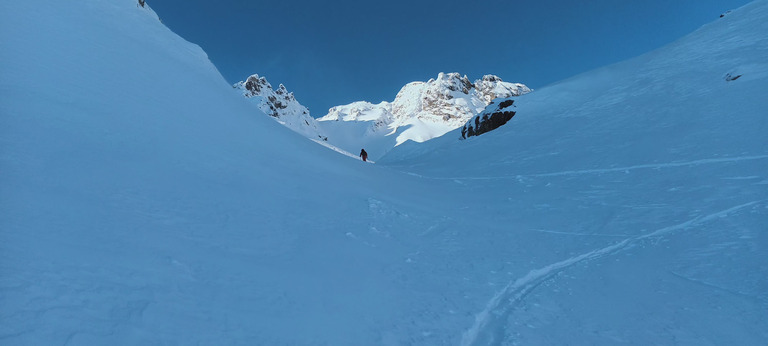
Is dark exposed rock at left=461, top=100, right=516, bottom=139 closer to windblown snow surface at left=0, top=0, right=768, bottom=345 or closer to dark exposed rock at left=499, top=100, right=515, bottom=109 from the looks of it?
dark exposed rock at left=499, top=100, right=515, bottom=109

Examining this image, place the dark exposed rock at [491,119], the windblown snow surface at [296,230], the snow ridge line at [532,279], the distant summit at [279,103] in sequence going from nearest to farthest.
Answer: the windblown snow surface at [296,230], the snow ridge line at [532,279], the dark exposed rock at [491,119], the distant summit at [279,103]

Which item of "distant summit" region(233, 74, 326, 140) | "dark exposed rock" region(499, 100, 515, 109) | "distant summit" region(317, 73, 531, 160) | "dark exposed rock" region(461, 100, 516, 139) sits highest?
"distant summit" region(233, 74, 326, 140)

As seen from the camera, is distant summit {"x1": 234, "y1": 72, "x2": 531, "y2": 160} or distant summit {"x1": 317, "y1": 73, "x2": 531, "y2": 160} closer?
distant summit {"x1": 317, "y1": 73, "x2": 531, "y2": 160}

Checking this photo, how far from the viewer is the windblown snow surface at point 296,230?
3.26 metres

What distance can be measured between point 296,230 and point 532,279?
11.4 feet

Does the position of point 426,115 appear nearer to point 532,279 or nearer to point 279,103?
point 279,103

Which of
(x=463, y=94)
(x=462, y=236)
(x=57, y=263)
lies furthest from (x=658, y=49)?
(x=463, y=94)

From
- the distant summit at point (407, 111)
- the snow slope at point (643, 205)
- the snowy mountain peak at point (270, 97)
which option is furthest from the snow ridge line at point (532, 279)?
the snowy mountain peak at point (270, 97)

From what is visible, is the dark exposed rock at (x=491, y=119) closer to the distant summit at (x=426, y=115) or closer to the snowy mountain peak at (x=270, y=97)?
the distant summit at (x=426, y=115)

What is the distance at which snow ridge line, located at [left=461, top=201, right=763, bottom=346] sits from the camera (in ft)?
13.3

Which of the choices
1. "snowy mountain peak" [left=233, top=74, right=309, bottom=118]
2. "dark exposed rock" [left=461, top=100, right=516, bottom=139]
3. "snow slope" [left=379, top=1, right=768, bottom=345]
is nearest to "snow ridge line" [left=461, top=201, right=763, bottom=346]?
"snow slope" [left=379, top=1, right=768, bottom=345]

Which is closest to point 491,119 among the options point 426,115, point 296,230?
point 296,230

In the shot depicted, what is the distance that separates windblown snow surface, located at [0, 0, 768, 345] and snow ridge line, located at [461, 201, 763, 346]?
4cm

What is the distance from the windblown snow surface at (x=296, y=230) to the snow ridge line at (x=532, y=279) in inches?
1.5
